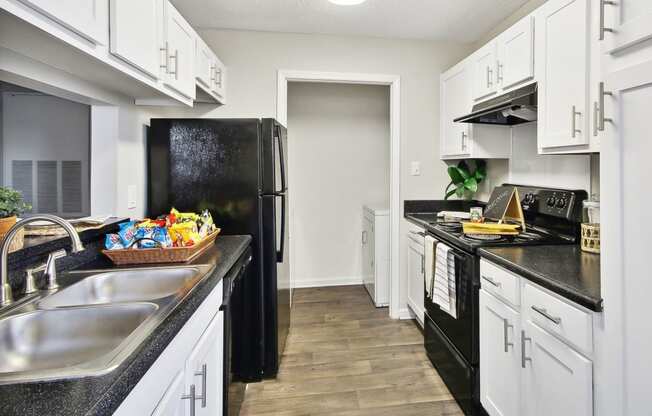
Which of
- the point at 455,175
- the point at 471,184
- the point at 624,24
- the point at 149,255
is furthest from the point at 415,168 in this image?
the point at 149,255

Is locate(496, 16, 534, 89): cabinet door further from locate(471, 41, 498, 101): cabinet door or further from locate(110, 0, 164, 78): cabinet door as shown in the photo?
locate(110, 0, 164, 78): cabinet door

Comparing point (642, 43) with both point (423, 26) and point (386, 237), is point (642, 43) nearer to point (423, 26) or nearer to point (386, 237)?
point (423, 26)

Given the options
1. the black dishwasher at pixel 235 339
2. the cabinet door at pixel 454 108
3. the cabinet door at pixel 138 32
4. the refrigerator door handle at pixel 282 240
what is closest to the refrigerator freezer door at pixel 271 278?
the refrigerator door handle at pixel 282 240

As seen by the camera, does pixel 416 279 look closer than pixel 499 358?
No

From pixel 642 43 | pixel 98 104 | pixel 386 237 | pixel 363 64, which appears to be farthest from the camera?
pixel 386 237

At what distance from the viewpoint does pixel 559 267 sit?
54.7 inches

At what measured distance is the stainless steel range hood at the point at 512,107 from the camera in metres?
1.85

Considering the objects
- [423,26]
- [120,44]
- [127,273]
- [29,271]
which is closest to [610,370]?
[127,273]

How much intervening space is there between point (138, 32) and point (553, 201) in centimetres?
223

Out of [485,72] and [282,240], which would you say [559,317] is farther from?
[485,72]

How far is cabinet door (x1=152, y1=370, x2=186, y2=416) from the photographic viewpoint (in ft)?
2.66

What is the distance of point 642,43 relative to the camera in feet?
3.01

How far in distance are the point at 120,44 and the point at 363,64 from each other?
2102 millimetres

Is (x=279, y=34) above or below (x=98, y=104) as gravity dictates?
above
